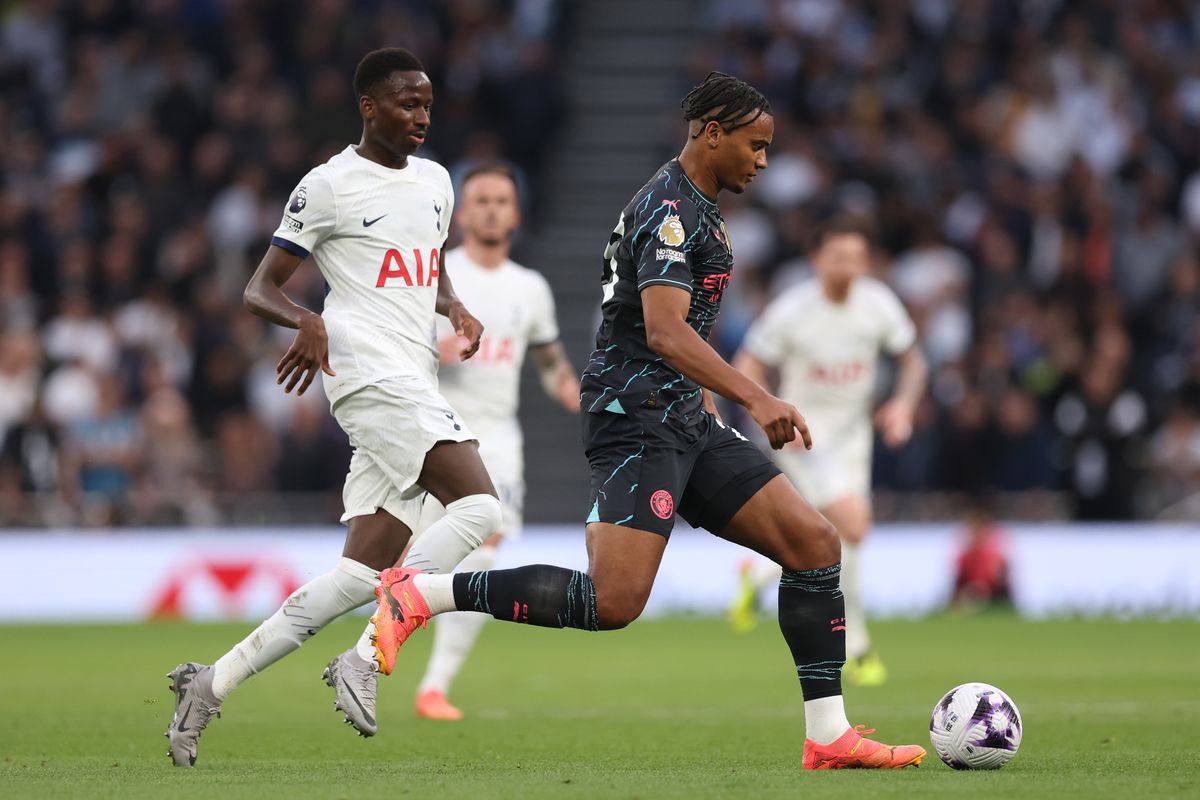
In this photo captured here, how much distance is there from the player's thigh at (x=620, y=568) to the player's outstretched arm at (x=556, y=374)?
3.29 metres

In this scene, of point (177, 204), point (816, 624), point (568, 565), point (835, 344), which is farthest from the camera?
point (177, 204)

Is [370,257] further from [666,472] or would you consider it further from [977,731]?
[977,731]

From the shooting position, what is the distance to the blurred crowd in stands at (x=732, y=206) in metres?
19.2

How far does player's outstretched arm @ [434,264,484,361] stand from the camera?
7848 millimetres

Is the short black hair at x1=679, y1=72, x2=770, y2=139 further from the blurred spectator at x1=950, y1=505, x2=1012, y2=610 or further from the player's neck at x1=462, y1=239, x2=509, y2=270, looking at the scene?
the blurred spectator at x1=950, y1=505, x2=1012, y2=610

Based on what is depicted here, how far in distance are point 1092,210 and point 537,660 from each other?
32.0ft

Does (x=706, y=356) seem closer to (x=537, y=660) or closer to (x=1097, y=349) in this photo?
(x=537, y=660)

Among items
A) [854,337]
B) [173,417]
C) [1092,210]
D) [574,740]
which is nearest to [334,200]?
[574,740]

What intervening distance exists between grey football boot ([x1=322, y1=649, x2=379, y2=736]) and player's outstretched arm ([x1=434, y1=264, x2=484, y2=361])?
1295 mm

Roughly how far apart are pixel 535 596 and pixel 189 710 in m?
1.49

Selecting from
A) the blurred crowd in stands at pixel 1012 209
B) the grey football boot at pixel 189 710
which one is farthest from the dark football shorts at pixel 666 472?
the blurred crowd in stands at pixel 1012 209

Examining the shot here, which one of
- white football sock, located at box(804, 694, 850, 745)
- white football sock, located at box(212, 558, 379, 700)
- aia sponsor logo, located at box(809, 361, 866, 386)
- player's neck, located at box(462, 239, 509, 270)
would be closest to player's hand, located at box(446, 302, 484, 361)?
white football sock, located at box(212, 558, 379, 700)

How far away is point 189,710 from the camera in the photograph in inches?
292

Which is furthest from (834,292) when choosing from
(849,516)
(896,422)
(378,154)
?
(378,154)
